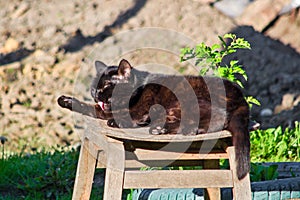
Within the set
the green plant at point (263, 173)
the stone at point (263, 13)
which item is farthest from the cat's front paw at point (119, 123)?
the stone at point (263, 13)

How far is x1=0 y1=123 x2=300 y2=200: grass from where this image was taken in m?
4.73

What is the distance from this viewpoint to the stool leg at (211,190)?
11.7 feet

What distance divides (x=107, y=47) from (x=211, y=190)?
4658 mm

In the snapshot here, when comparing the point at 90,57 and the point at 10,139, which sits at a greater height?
the point at 90,57

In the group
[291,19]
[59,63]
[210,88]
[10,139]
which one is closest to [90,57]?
[59,63]

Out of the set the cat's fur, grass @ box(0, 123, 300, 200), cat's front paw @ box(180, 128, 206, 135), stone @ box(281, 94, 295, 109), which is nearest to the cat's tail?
the cat's fur

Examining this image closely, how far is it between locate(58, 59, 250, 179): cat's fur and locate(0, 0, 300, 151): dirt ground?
10.2 feet

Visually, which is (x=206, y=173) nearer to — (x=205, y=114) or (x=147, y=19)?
(x=205, y=114)

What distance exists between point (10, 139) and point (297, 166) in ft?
11.2

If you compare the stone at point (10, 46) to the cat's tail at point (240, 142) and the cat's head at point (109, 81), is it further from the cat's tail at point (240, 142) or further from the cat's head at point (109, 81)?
the cat's tail at point (240, 142)

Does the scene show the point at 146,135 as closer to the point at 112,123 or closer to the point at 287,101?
the point at 112,123

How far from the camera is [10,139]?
251 inches

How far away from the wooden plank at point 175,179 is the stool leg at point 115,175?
0.12 feet

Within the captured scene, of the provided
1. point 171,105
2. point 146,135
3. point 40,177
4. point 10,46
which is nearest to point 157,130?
point 146,135
